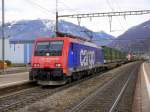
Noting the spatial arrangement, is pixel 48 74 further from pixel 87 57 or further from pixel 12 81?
pixel 87 57

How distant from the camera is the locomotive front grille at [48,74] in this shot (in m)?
23.1

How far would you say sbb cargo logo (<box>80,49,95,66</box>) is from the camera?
28.4m

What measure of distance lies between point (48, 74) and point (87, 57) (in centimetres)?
821

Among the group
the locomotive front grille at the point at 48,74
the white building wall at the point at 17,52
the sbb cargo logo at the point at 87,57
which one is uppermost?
the white building wall at the point at 17,52

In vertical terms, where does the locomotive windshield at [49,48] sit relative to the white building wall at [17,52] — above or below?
below

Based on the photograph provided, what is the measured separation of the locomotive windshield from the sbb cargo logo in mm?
4021

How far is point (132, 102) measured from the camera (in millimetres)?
17234

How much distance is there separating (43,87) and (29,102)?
739cm

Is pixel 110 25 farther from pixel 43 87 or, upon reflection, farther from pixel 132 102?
pixel 132 102

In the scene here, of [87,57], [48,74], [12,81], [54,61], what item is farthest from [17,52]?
[48,74]

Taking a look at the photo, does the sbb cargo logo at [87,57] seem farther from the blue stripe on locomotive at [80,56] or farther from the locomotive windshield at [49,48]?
the locomotive windshield at [49,48]

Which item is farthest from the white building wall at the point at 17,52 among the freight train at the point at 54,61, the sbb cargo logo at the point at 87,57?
the freight train at the point at 54,61

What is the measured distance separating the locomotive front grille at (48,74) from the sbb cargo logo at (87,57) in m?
4.97

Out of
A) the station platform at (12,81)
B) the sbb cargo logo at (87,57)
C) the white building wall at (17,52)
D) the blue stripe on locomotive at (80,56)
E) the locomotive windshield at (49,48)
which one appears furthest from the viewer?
the white building wall at (17,52)
